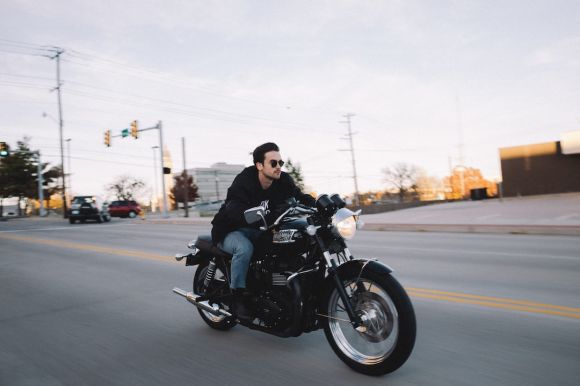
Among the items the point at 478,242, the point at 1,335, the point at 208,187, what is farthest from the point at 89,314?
the point at 208,187

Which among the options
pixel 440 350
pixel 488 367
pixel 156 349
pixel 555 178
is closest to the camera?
pixel 488 367

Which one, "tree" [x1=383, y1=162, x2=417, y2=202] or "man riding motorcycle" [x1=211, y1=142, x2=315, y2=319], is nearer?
"man riding motorcycle" [x1=211, y1=142, x2=315, y2=319]

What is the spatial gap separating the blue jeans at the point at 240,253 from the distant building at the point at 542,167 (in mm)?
38221

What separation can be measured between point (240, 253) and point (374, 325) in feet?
4.14

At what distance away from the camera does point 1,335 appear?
14.3ft

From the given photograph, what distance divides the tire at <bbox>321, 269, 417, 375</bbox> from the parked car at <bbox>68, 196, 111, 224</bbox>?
29234 millimetres

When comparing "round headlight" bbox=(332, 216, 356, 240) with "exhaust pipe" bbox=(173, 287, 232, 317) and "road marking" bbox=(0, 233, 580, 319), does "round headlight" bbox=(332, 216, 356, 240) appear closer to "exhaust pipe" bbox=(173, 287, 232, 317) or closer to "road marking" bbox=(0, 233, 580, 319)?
"exhaust pipe" bbox=(173, 287, 232, 317)

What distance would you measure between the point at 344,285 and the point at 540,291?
3.50 m

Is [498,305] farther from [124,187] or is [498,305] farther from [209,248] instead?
[124,187]

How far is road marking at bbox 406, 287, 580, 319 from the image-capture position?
4184mm

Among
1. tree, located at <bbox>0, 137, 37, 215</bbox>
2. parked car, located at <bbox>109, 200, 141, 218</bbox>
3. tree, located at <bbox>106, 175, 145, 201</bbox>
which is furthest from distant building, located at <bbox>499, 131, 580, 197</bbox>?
tree, located at <bbox>106, 175, 145, 201</bbox>

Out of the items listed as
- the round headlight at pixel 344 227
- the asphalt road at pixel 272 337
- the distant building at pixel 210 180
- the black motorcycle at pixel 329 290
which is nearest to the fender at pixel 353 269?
the black motorcycle at pixel 329 290

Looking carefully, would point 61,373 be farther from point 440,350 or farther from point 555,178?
point 555,178

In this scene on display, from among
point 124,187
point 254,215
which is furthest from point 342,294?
point 124,187
